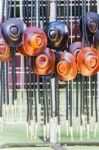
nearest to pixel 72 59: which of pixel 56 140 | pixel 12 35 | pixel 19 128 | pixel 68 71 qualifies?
pixel 68 71

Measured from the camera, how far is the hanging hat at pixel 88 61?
4.54m

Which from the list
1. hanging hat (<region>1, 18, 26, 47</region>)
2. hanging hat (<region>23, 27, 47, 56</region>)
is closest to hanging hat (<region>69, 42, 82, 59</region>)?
hanging hat (<region>23, 27, 47, 56</region>)

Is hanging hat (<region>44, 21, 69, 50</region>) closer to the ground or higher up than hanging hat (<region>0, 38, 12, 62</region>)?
higher up

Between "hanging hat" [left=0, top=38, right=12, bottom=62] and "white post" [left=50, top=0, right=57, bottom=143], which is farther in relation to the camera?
"white post" [left=50, top=0, right=57, bottom=143]

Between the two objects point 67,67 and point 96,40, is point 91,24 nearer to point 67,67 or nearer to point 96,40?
point 96,40

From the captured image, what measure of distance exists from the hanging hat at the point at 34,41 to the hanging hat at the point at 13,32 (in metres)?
0.05

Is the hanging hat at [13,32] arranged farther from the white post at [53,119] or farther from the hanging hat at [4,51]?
the white post at [53,119]

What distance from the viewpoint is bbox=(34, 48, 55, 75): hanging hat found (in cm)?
455

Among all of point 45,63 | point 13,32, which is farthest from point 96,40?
point 13,32

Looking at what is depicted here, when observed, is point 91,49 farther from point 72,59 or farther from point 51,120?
point 51,120

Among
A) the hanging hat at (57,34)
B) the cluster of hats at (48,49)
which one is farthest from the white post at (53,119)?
the hanging hat at (57,34)

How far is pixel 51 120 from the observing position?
4.87m

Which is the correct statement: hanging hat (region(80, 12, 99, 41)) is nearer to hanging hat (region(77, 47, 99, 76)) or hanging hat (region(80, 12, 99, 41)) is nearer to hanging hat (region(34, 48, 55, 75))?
hanging hat (region(77, 47, 99, 76))

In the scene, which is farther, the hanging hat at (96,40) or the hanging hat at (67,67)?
the hanging hat at (96,40)
